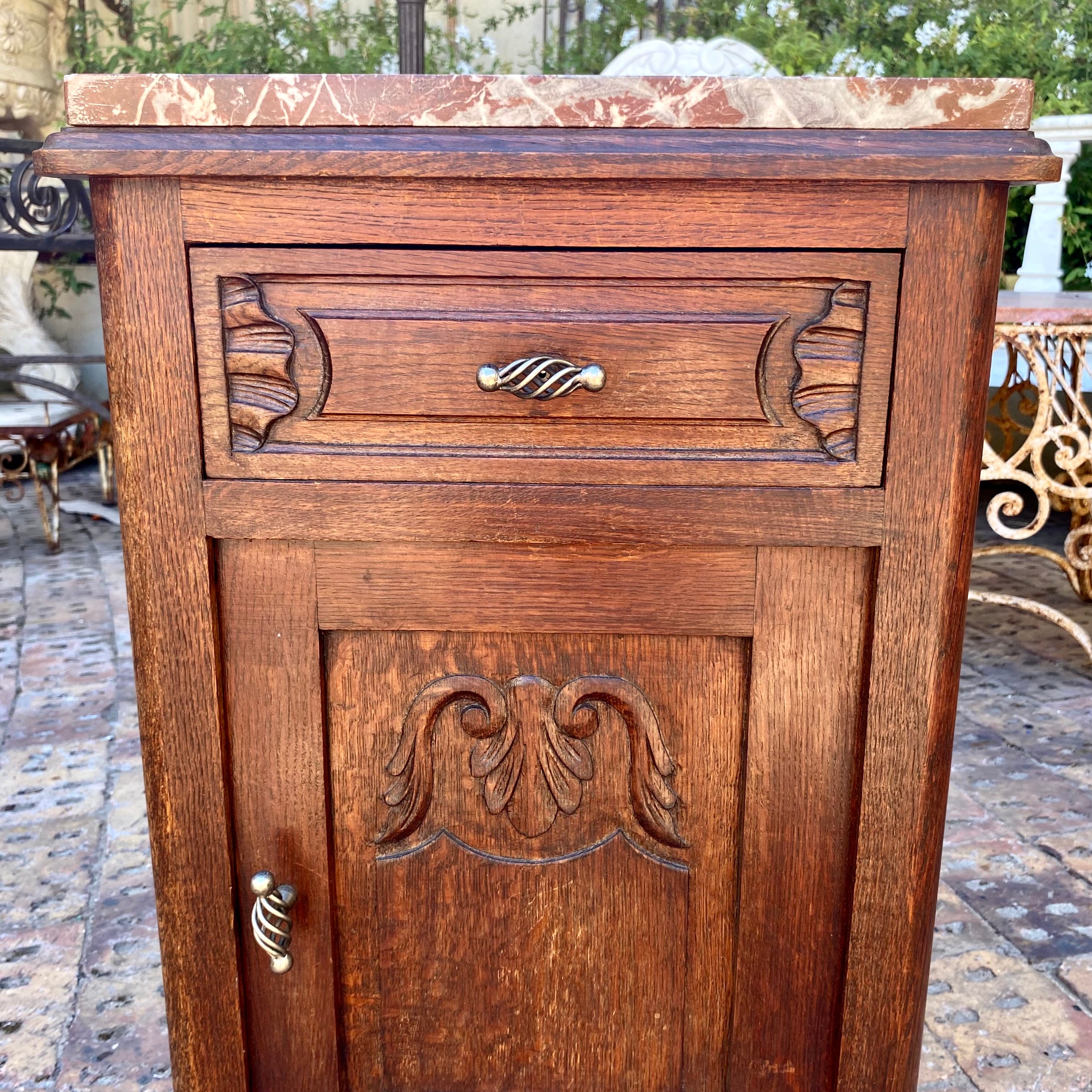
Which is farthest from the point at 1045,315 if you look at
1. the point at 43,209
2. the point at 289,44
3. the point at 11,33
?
the point at 11,33

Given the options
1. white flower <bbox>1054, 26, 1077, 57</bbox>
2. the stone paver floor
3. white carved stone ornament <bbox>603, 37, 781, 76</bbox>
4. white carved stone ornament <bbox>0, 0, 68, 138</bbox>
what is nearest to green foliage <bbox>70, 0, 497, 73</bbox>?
white carved stone ornament <bbox>0, 0, 68, 138</bbox>

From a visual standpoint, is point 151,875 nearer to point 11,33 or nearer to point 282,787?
point 282,787

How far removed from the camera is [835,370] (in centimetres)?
79

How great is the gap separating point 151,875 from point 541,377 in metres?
1.38

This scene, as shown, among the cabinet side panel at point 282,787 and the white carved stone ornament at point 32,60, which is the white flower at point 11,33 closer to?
the white carved stone ornament at point 32,60

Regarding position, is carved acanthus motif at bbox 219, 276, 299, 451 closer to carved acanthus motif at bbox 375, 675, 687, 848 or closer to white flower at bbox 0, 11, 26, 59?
carved acanthus motif at bbox 375, 675, 687, 848

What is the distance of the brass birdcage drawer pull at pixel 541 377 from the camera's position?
79cm

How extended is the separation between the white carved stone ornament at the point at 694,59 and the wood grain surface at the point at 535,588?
3477 mm

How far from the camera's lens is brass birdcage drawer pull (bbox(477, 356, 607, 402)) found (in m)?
0.79

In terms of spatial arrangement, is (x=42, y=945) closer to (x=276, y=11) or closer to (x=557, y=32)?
(x=276, y=11)

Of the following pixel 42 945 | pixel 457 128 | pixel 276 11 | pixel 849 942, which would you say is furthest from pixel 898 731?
pixel 276 11

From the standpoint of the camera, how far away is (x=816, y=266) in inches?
30.4

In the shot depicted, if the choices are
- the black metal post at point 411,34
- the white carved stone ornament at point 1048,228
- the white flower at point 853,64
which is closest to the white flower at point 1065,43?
the white carved stone ornament at point 1048,228

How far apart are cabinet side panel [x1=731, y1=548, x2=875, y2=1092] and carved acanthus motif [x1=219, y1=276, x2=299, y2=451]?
1.40 ft
